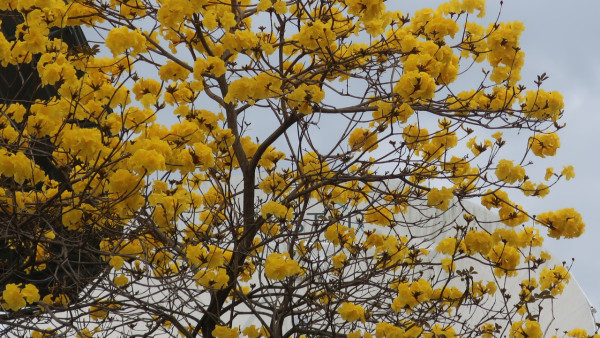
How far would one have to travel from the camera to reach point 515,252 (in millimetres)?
4492

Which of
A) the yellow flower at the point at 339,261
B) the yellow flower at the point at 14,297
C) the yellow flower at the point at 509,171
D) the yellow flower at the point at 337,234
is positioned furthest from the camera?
the yellow flower at the point at 339,261

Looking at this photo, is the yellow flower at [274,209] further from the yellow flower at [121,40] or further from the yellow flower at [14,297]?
the yellow flower at [14,297]

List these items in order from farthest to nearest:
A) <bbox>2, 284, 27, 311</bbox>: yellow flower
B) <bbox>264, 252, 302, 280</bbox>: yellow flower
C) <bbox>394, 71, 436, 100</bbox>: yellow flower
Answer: <bbox>2, 284, 27, 311</bbox>: yellow flower, <bbox>264, 252, 302, 280</bbox>: yellow flower, <bbox>394, 71, 436, 100</bbox>: yellow flower

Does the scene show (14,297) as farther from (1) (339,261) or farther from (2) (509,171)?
(2) (509,171)

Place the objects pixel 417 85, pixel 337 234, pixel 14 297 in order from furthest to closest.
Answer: pixel 337 234, pixel 14 297, pixel 417 85

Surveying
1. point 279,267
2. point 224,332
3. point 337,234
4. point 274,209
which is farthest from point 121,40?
point 337,234

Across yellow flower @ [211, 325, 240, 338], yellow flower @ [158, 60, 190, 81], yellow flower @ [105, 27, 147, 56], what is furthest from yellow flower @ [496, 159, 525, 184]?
yellow flower @ [105, 27, 147, 56]

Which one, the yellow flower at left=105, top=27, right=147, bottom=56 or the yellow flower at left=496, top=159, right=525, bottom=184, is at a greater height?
the yellow flower at left=105, top=27, right=147, bottom=56

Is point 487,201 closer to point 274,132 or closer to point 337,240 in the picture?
point 337,240

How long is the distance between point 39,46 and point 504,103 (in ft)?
8.17

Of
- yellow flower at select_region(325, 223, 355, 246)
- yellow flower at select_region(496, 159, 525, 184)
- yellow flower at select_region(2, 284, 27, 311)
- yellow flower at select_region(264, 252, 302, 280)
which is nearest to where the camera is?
yellow flower at select_region(264, 252, 302, 280)

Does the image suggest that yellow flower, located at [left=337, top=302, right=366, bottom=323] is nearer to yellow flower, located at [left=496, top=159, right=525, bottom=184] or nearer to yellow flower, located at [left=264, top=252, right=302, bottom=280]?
yellow flower, located at [left=264, top=252, right=302, bottom=280]

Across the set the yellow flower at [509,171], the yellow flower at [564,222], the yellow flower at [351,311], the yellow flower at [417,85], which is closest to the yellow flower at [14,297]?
the yellow flower at [351,311]

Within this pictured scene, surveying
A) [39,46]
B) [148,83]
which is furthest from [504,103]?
[39,46]
